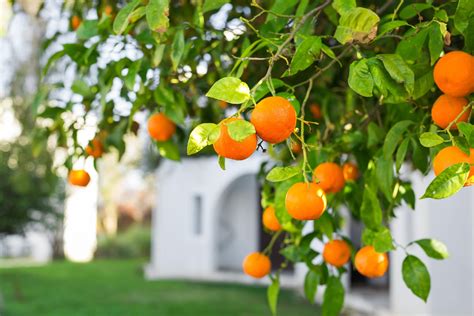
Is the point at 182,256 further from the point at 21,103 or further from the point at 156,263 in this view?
the point at 21,103

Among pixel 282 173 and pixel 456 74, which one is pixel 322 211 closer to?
pixel 282 173

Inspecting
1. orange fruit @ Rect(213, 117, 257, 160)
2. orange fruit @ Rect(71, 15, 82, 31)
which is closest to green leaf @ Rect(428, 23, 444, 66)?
orange fruit @ Rect(213, 117, 257, 160)

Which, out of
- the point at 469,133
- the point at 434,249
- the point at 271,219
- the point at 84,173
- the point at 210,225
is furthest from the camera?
the point at 210,225

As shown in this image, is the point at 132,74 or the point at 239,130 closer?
the point at 239,130

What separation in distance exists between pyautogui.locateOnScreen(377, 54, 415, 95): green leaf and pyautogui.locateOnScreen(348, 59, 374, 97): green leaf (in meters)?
0.05

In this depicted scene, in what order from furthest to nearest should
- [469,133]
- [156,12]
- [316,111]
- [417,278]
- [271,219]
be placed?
[316,111]
[271,219]
[417,278]
[156,12]
[469,133]

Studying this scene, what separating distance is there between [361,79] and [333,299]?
71 centimetres

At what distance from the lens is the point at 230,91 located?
0.90 metres

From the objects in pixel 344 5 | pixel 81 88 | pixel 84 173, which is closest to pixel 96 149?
pixel 84 173

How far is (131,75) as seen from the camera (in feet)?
4.72

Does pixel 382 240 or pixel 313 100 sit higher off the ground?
pixel 313 100

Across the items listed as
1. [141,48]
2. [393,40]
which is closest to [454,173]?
[393,40]

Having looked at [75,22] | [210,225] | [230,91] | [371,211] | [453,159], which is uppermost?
[75,22]

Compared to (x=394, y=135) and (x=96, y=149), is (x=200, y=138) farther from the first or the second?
(x=96, y=149)
